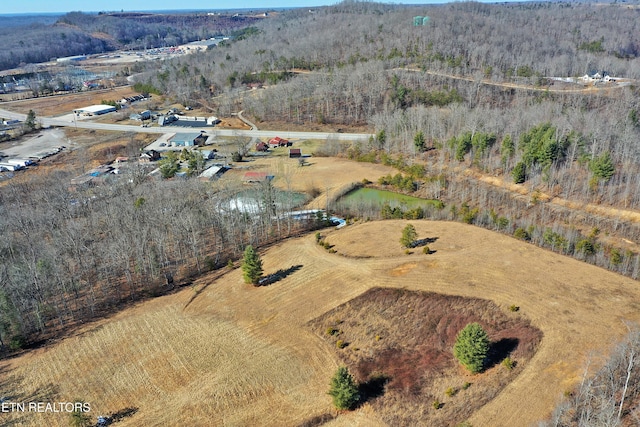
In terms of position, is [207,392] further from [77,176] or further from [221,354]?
[77,176]

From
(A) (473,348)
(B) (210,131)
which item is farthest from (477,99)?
(A) (473,348)

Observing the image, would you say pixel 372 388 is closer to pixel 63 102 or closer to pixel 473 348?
pixel 473 348

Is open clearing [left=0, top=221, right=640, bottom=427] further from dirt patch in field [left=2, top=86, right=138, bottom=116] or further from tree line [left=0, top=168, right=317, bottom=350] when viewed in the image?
dirt patch in field [left=2, top=86, right=138, bottom=116]

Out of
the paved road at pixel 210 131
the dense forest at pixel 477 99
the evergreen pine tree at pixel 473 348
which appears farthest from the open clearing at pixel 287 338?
the paved road at pixel 210 131

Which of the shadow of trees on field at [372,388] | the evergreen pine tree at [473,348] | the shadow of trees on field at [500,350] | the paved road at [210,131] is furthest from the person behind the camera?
the paved road at [210,131]

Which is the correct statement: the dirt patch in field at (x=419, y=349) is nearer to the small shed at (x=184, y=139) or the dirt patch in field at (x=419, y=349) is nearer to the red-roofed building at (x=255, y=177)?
the red-roofed building at (x=255, y=177)

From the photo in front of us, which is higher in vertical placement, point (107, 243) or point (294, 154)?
point (294, 154)

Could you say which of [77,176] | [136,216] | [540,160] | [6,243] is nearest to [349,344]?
[136,216]

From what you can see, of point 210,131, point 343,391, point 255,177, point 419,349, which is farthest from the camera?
point 210,131
